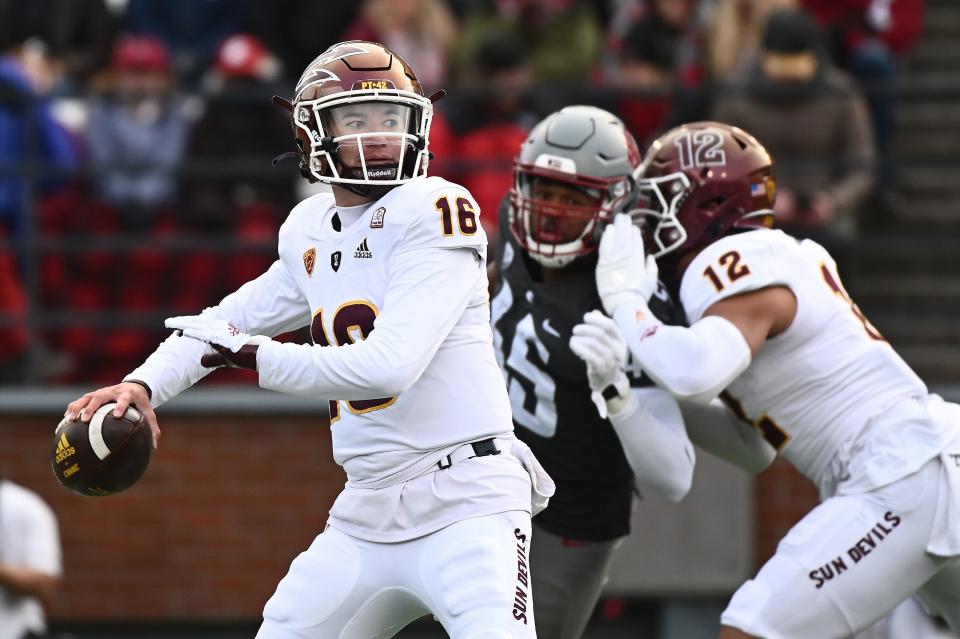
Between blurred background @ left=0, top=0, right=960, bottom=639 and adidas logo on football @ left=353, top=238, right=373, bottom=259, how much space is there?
319cm

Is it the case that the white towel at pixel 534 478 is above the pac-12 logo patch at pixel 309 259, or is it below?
below

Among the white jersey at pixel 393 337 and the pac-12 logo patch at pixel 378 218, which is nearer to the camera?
the white jersey at pixel 393 337

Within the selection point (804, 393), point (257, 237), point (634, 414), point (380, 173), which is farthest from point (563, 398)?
point (257, 237)

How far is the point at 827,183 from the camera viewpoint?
7809 mm

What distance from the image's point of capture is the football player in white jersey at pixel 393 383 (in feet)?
13.6

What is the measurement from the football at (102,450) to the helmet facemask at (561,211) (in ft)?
4.57

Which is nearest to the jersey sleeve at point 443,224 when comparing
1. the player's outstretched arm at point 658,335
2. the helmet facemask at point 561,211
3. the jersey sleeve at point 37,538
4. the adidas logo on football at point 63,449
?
the player's outstretched arm at point 658,335

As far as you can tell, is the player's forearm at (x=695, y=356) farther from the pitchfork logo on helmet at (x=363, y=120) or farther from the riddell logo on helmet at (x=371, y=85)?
the riddell logo on helmet at (x=371, y=85)

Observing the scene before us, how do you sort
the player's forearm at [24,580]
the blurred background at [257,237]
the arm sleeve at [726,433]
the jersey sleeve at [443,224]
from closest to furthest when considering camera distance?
the jersey sleeve at [443,224], the arm sleeve at [726,433], the player's forearm at [24,580], the blurred background at [257,237]

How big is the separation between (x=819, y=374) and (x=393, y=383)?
4.70ft

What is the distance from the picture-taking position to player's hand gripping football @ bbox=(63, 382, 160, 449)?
4328mm

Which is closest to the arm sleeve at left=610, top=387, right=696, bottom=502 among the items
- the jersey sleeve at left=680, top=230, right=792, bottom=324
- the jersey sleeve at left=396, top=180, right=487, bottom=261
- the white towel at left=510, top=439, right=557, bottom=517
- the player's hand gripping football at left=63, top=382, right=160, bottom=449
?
the jersey sleeve at left=680, top=230, right=792, bottom=324

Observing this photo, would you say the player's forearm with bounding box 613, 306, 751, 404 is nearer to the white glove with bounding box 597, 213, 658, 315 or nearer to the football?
the white glove with bounding box 597, 213, 658, 315

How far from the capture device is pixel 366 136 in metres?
4.36
